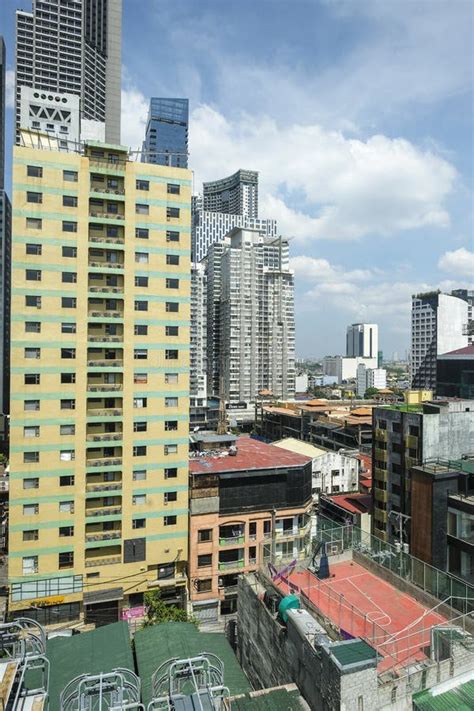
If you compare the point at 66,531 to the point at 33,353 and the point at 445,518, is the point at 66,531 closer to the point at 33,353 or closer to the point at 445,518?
the point at 33,353

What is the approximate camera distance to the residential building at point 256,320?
525 ft

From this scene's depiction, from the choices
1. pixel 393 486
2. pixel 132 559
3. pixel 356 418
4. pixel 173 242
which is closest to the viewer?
pixel 132 559

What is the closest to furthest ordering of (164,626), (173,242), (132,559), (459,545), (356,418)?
(164,626)
(459,545)
(132,559)
(173,242)
(356,418)

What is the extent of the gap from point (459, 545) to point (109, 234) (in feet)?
134

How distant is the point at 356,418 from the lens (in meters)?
103

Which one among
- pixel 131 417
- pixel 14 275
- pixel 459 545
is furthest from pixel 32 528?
pixel 459 545

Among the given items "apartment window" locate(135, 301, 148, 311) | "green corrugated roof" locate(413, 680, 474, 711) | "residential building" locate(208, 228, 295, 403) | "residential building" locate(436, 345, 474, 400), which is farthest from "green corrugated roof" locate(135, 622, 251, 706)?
"residential building" locate(436, 345, 474, 400)

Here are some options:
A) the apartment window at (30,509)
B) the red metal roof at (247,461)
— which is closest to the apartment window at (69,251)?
the apartment window at (30,509)

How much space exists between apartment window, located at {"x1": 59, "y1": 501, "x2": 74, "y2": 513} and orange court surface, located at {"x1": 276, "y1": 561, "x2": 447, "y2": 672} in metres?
25.5

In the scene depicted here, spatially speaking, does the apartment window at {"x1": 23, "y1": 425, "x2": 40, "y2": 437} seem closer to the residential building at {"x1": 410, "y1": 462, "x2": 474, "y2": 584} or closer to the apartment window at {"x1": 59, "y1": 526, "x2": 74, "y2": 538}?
the apartment window at {"x1": 59, "y1": 526, "x2": 74, "y2": 538}

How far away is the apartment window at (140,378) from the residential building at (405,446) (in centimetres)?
2948

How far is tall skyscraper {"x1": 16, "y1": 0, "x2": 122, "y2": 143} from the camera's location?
173 m

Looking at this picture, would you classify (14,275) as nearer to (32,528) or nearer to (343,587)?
(32,528)

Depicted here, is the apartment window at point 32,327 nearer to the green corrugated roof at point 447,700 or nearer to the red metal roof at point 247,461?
the red metal roof at point 247,461
